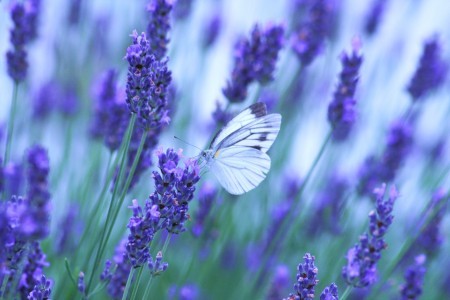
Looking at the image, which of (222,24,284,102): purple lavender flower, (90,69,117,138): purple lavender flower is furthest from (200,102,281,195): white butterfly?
(90,69,117,138): purple lavender flower

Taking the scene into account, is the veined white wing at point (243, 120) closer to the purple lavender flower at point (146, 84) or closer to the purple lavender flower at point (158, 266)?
the purple lavender flower at point (146, 84)

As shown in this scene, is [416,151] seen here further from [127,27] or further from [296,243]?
[127,27]

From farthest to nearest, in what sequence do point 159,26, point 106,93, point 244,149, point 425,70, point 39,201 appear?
point 425,70 → point 106,93 → point 244,149 → point 159,26 → point 39,201

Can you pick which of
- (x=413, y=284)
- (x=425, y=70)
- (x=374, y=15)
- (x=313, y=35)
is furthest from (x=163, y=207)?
(x=374, y=15)

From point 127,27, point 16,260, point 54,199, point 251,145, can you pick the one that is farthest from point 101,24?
point 16,260

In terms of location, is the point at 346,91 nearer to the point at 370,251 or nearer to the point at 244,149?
the point at 244,149

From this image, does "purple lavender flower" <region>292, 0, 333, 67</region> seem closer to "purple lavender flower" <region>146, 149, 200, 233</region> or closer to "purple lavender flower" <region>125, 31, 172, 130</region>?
"purple lavender flower" <region>125, 31, 172, 130</region>

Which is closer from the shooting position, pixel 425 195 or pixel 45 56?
pixel 425 195
